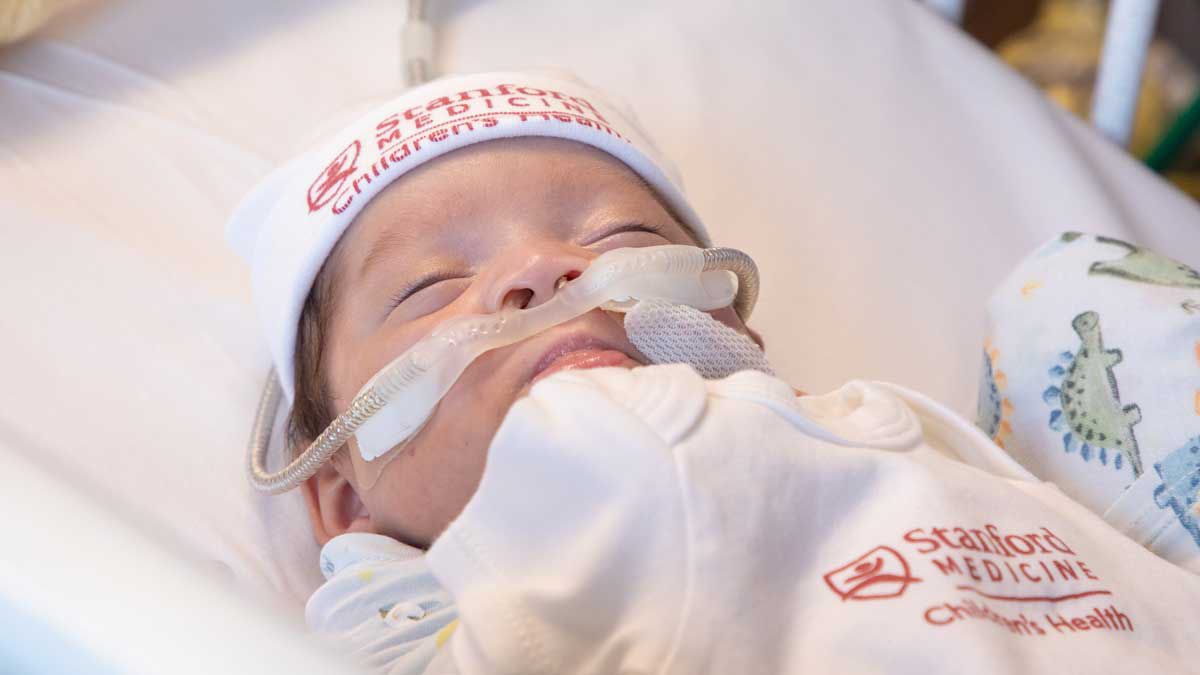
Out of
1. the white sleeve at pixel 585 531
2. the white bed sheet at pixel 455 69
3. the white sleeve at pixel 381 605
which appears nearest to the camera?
the white sleeve at pixel 585 531

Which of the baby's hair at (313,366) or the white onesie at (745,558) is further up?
the white onesie at (745,558)

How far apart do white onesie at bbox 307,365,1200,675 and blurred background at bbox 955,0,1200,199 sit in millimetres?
1427

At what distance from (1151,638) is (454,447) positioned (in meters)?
0.47

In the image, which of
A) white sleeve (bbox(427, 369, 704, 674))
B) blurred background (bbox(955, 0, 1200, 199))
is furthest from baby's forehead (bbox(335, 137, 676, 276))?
blurred background (bbox(955, 0, 1200, 199))

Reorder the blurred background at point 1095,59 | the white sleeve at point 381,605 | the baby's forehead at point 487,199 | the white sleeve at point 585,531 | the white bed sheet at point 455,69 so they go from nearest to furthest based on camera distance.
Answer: the white sleeve at point 585,531 < the white sleeve at point 381,605 < the baby's forehead at point 487,199 < the white bed sheet at point 455,69 < the blurred background at point 1095,59

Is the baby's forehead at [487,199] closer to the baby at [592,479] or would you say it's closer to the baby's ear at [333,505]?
the baby at [592,479]

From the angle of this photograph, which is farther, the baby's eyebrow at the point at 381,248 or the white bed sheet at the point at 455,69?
the white bed sheet at the point at 455,69

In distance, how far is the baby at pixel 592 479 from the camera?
62 cm

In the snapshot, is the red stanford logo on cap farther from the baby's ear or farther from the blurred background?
the blurred background

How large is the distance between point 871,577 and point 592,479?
0.56ft

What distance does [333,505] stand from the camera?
1047mm

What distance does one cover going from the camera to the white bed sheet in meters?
1.09

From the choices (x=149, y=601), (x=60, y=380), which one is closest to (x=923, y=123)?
(x=60, y=380)

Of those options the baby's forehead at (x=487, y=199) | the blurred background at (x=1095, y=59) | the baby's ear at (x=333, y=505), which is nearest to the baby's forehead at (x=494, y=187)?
the baby's forehead at (x=487, y=199)
